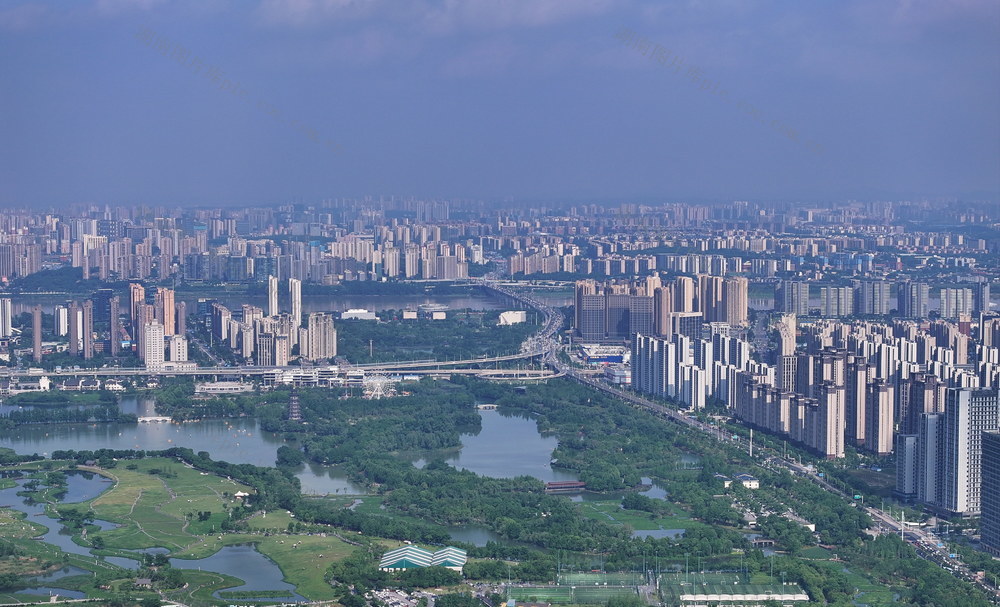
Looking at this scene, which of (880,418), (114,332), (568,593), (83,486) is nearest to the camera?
(568,593)

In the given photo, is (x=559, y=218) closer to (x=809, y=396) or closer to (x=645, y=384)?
(x=645, y=384)

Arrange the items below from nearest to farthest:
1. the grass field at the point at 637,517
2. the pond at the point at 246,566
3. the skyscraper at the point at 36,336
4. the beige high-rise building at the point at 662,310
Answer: the pond at the point at 246,566 → the grass field at the point at 637,517 → the skyscraper at the point at 36,336 → the beige high-rise building at the point at 662,310

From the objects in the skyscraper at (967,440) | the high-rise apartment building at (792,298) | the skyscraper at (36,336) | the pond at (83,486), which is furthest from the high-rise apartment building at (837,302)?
the pond at (83,486)

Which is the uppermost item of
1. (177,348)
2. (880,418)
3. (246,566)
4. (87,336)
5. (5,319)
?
(5,319)

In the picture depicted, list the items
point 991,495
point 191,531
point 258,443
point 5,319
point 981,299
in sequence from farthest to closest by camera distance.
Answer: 1. point 981,299
2. point 5,319
3. point 258,443
4. point 191,531
5. point 991,495

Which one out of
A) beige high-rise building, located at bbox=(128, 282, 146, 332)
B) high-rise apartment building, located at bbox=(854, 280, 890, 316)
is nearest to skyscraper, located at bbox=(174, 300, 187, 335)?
beige high-rise building, located at bbox=(128, 282, 146, 332)

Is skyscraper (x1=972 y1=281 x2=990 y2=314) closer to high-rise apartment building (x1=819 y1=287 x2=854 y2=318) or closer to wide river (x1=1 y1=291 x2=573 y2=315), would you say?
high-rise apartment building (x1=819 y1=287 x2=854 y2=318)

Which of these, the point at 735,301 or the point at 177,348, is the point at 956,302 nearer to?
the point at 735,301

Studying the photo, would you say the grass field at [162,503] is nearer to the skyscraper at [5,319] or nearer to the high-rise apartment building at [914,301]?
the skyscraper at [5,319]

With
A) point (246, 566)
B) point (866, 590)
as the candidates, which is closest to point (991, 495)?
point (866, 590)

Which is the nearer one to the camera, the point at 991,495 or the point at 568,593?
the point at 568,593
